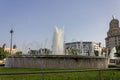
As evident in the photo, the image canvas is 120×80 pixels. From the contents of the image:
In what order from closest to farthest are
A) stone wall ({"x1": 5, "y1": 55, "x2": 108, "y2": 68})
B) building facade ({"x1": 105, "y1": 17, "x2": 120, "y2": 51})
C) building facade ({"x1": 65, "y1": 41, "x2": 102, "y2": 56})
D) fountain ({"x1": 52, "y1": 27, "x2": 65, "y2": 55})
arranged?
stone wall ({"x1": 5, "y1": 55, "x2": 108, "y2": 68}) < fountain ({"x1": 52, "y1": 27, "x2": 65, "y2": 55}) < building facade ({"x1": 65, "y1": 41, "x2": 102, "y2": 56}) < building facade ({"x1": 105, "y1": 17, "x2": 120, "y2": 51})

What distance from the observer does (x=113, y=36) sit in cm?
16350

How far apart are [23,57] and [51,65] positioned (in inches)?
114

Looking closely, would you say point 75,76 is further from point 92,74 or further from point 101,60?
point 101,60

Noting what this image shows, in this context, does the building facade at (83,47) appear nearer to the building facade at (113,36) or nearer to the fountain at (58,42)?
the building facade at (113,36)

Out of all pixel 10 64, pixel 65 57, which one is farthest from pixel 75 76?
pixel 10 64

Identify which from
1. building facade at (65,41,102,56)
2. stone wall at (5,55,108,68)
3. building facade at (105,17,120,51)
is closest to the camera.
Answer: stone wall at (5,55,108,68)

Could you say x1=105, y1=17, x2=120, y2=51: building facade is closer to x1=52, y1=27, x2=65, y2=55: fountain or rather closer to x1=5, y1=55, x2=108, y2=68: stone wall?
x1=52, y1=27, x2=65, y2=55: fountain

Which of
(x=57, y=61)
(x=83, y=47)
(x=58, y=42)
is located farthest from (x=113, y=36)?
(x=57, y=61)

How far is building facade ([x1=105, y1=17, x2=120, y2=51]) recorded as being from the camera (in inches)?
6314

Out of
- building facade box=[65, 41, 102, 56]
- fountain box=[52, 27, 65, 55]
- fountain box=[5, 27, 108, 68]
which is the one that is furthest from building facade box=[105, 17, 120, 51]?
fountain box=[5, 27, 108, 68]

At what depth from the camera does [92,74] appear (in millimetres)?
8945

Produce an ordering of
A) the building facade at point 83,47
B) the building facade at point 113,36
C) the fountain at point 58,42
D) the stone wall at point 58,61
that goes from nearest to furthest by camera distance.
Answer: the stone wall at point 58,61, the fountain at point 58,42, the building facade at point 83,47, the building facade at point 113,36

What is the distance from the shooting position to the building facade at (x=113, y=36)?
526 feet

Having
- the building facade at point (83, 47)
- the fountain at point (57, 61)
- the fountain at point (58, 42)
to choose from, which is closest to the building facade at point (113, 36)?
the building facade at point (83, 47)
